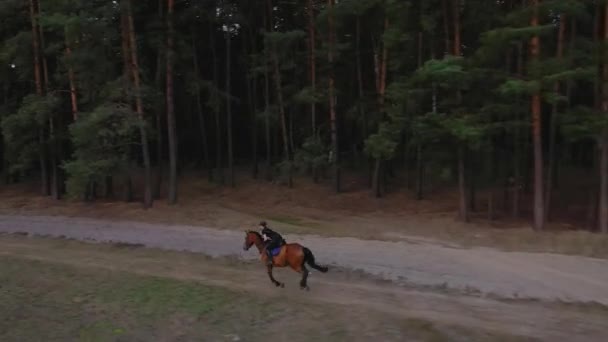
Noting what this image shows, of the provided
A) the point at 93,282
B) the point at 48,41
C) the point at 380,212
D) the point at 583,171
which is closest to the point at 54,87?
the point at 48,41

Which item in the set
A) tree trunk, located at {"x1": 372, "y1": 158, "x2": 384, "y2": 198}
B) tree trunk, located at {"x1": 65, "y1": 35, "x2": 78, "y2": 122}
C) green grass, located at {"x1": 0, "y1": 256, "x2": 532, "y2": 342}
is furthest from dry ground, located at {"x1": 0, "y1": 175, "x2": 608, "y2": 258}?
green grass, located at {"x1": 0, "y1": 256, "x2": 532, "y2": 342}

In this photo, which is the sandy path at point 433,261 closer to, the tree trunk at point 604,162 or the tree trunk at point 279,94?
the tree trunk at point 604,162

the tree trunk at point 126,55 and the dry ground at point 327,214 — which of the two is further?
the tree trunk at point 126,55

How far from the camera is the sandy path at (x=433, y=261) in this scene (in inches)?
402

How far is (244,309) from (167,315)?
1.30 m

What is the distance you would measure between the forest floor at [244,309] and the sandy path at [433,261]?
1.92ft

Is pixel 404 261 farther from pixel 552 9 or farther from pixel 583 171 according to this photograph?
pixel 583 171

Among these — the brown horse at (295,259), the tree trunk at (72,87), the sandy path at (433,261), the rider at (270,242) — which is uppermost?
the tree trunk at (72,87)

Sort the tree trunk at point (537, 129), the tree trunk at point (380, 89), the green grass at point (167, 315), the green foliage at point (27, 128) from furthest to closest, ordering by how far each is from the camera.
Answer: the tree trunk at point (380, 89)
the green foliage at point (27, 128)
the tree trunk at point (537, 129)
the green grass at point (167, 315)

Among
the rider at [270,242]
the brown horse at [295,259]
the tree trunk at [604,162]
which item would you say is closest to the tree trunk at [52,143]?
the rider at [270,242]

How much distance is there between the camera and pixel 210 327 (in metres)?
8.96

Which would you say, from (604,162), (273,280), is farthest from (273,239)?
(604,162)

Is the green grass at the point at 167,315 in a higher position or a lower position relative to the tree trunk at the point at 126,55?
lower

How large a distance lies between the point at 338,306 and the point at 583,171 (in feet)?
85.2
